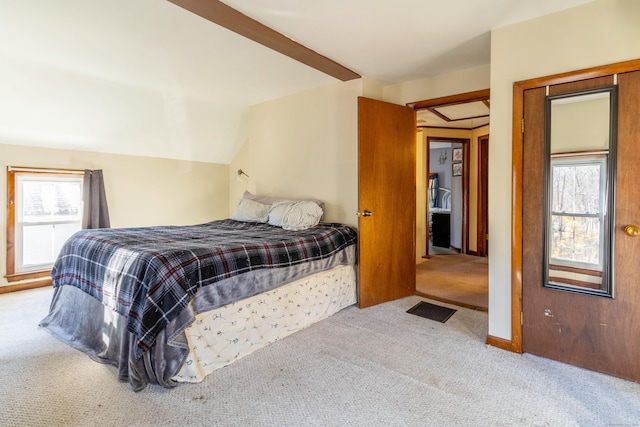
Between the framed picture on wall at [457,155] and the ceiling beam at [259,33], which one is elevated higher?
the ceiling beam at [259,33]

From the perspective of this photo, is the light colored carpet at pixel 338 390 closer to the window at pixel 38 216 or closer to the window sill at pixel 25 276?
the window sill at pixel 25 276

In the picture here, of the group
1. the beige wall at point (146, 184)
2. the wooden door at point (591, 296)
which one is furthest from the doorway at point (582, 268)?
the beige wall at point (146, 184)

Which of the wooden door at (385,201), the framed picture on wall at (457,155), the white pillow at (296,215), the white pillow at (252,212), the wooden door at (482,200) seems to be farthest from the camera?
the framed picture on wall at (457,155)

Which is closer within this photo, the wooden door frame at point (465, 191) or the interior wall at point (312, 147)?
the interior wall at point (312, 147)

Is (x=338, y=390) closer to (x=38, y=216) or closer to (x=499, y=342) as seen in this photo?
(x=499, y=342)

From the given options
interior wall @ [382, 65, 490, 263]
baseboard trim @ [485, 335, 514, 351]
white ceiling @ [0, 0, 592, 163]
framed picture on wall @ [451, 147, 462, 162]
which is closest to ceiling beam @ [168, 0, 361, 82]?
white ceiling @ [0, 0, 592, 163]

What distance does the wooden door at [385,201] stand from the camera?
307cm

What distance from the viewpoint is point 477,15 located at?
2.16 m

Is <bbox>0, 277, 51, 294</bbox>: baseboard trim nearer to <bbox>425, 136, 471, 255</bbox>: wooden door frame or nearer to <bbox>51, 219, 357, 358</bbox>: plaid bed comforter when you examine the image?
<bbox>51, 219, 357, 358</bbox>: plaid bed comforter

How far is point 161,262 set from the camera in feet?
6.05

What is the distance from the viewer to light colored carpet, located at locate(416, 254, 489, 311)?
11.1 ft

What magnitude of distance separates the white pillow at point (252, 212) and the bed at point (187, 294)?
0.55 meters

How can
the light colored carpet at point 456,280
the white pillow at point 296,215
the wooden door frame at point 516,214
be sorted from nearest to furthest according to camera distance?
the wooden door frame at point 516,214 → the white pillow at point 296,215 → the light colored carpet at point 456,280

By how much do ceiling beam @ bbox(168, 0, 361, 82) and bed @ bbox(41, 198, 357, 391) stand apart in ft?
4.95
